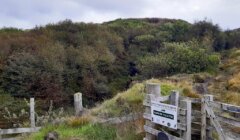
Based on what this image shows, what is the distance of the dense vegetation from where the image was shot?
27.9 m

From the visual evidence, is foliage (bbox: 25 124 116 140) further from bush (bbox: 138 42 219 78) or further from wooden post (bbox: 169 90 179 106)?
bush (bbox: 138 42 219 78)

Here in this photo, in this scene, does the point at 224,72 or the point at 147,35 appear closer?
the point at 224,72

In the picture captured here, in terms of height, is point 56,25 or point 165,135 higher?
point 56,25

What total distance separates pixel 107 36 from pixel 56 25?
18.2 feet

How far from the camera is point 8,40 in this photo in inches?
1316

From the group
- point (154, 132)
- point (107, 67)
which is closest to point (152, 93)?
point (154, 132)

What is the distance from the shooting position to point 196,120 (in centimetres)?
832

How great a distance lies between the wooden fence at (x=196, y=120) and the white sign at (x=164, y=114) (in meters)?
0.12

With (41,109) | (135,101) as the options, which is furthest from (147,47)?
(135,101)

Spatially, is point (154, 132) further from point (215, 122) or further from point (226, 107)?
point (226, 107)

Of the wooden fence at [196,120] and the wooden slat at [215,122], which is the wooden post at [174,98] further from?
the wooden slat at [215,122]

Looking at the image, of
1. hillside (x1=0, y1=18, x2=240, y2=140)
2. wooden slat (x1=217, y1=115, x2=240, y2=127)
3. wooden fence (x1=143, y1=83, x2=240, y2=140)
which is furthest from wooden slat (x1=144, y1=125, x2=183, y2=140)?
wooden slat (x1=217, y1=115, x2=240, y2=127)

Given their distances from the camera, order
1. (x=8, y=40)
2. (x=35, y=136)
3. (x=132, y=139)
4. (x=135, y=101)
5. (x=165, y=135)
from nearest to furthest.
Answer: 1. (x=165, y=135)
2. (x=132, y=139)
3. (x=35, y=136)
4. (x=135, y=101)
5. (x=8, y=40)

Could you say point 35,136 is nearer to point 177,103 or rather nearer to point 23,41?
point 177,103
